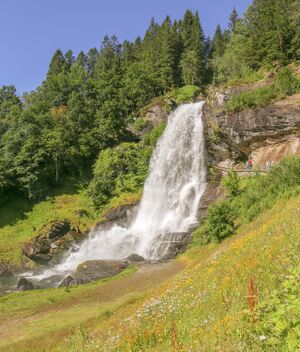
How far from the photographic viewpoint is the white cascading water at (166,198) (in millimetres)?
37000

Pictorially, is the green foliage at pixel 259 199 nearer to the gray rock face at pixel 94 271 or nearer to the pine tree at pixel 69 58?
the gray rock face at pixel 94 271

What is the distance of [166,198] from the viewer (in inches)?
1658

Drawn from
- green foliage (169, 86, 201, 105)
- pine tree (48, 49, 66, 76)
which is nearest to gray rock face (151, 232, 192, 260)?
green foliage (169, 86, 201, 105)

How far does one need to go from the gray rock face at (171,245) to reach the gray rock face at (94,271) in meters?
3.15

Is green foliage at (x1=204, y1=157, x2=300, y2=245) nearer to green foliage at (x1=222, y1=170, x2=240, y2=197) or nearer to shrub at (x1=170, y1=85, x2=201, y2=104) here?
green foliage at (x1=222, y1=170, x2=240, y2=197)

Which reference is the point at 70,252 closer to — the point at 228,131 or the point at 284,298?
the point at 228,131

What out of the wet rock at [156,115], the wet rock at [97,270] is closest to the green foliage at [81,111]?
the wet rock at [156,115]

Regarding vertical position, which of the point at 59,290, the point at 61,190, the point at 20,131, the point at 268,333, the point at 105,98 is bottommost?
the point at 59,290

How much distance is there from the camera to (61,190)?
5350 centimetres

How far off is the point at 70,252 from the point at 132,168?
51.3 ft

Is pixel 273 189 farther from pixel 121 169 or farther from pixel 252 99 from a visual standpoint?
pixel 121 169

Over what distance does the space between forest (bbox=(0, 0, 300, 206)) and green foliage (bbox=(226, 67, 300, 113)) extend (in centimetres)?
905

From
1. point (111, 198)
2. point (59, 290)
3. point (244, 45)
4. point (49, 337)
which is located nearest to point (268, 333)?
point (49, 337)

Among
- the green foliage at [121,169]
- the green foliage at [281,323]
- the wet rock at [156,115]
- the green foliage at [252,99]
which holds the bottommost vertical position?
the green foliage at [281,323]
